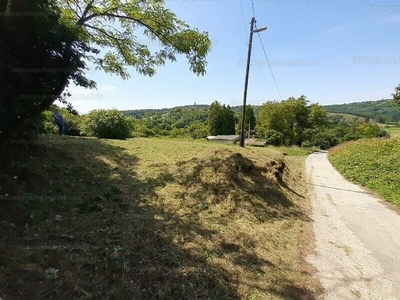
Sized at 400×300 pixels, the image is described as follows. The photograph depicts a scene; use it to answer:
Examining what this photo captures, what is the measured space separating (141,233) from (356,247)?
3604mm

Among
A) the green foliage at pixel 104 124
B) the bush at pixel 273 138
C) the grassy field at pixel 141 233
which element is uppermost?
the green foliage at pixel 104 124

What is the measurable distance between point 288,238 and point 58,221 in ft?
11.5

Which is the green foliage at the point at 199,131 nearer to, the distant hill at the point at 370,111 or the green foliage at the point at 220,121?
the green foliage at the point at 220,121

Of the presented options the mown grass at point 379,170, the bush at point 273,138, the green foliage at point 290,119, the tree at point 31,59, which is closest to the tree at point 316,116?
the green foliage at point 290,119

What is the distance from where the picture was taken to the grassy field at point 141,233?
6.94ft

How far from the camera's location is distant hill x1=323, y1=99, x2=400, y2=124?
80244 millimetres

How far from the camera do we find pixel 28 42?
10.2ft

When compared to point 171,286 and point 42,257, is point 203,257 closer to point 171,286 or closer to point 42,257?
point 171,286

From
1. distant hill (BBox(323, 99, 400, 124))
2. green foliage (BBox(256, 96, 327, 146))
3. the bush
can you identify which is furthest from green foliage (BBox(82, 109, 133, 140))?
distant hill (BBox(323, 99, 400, 124))

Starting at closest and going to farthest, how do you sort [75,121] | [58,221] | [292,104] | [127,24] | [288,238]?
[58,221] → [288,238] → [127,24] → [75,121] → [292,104]

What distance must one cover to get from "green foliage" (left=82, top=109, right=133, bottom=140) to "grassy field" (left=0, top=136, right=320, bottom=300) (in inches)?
267

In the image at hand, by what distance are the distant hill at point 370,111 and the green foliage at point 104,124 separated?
75.8 m

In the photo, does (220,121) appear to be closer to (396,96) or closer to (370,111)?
(396,96)

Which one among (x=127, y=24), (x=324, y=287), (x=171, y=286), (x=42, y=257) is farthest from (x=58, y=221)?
(x=127, y=24)
